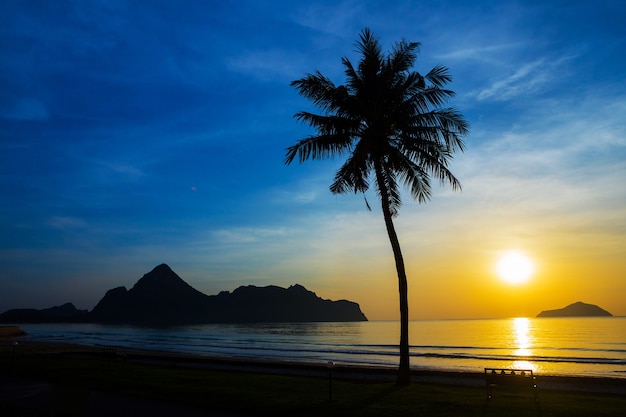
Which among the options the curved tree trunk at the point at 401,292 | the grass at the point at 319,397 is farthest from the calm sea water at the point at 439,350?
the grass at the point at 319,397

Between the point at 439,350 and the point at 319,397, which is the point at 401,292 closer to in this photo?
the point at 319,397

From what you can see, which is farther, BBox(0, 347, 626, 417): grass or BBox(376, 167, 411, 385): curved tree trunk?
BBox(376, 167, 411, 385): curved tree trunk

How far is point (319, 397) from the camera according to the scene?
13.6 m

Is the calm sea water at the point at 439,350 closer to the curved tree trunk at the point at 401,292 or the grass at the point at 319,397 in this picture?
the curved tree trunk at the point at 401,292

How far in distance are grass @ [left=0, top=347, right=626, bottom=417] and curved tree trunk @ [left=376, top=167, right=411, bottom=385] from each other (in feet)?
1.80

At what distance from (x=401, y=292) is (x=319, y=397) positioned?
5.06 m

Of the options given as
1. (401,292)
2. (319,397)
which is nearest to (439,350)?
(401,292)

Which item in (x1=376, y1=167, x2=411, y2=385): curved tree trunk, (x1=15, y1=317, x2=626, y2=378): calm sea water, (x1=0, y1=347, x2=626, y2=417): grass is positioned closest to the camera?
(x1=0, y1=347, x2=626, y2=417): grass

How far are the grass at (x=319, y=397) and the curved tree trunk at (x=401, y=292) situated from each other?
1.80 feet

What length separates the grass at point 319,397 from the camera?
11453 mm

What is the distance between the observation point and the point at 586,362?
4419 centimetres

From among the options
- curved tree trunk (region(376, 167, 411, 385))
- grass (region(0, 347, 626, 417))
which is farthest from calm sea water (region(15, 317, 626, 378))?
grass (region(0, 347, 626, 417))

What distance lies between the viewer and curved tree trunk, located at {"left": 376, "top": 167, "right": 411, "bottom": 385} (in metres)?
16.4

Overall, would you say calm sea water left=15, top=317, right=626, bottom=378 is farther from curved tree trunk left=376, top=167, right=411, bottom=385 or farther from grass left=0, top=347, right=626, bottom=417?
grass left=0, top=347, right=626, bottom=417
